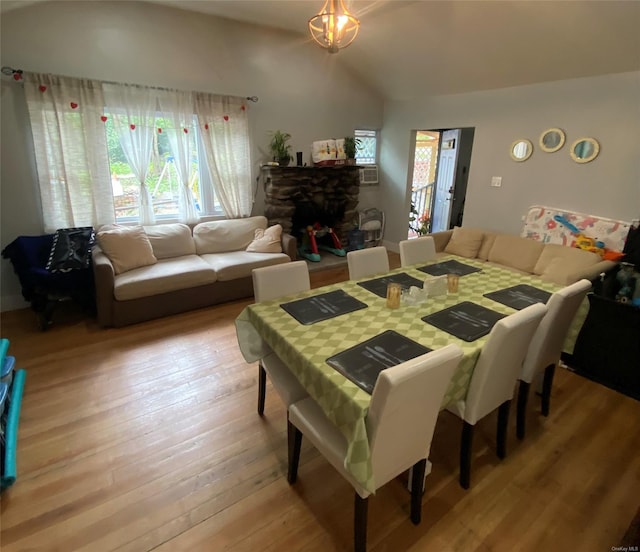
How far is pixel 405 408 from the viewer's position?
4.00ft

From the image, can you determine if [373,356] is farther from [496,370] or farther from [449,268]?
[449,268]

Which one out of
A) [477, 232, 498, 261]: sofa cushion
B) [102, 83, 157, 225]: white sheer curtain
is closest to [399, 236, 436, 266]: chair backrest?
[477, 232, 498, 261]: sofa cushion

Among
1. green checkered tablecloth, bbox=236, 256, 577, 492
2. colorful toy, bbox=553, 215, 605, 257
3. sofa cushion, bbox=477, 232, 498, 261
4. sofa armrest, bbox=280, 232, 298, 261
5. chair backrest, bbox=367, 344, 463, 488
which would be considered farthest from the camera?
sofa armrest, bbox=280, 232, 298, 261

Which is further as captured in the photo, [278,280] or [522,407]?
[278,280]

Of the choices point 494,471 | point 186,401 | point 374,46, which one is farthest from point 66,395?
point 374,46

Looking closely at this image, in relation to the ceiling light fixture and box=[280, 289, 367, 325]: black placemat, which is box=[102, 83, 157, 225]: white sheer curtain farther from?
box=[280, 289, 367, 325]: black placemat

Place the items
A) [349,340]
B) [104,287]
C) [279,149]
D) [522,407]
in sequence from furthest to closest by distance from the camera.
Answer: [279,149] < [104,287] < [522,407] < [349,340]

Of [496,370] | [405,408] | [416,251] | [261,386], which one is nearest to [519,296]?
[496,370]

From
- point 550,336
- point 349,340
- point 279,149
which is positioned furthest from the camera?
point 279,149

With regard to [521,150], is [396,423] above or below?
below

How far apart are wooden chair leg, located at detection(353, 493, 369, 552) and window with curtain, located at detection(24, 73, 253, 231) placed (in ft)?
11.9

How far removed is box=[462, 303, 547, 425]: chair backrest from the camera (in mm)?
1487

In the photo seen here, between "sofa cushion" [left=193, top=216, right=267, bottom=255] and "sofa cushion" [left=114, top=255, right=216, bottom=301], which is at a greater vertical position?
"sofa cushion" [left=193, top=216, right=267, bottom=255]

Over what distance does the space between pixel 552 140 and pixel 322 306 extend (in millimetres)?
3489
